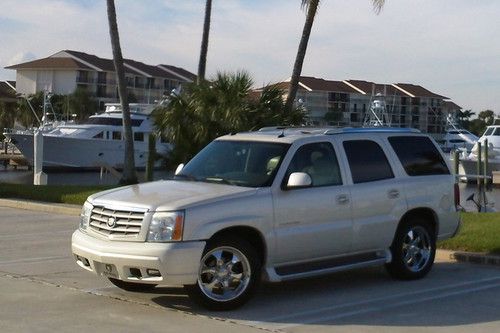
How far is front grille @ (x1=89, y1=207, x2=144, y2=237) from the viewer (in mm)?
8656

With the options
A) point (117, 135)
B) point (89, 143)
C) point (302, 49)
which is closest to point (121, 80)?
point (302, 49)

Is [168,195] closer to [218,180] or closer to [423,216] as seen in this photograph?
[218,180]

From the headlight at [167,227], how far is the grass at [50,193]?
36.1 feet

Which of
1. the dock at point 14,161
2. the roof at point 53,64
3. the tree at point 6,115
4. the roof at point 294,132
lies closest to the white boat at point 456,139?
the dock at point 14,161

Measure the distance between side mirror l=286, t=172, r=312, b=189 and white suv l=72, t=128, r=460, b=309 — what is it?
1 centimetres

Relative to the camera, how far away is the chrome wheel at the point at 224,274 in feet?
28.7

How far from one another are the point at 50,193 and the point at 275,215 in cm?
1251

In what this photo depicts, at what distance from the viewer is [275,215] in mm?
9164

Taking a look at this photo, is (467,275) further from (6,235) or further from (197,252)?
(6,235)

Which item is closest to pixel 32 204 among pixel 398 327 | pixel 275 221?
pixel 275 221

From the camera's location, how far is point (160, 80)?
102812 mm

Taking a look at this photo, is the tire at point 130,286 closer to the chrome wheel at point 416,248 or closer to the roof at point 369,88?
the chrome wheel at point 416,248

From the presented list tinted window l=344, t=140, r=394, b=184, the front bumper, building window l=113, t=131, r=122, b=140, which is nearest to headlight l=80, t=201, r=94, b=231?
the front bumper

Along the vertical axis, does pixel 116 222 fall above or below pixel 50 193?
above
